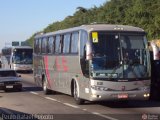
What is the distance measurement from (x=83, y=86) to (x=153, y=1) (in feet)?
116

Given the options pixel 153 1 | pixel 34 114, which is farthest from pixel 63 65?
pixel 153 1

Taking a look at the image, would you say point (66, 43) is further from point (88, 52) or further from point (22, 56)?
point (22, 56)

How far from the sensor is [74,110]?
61.9 feet

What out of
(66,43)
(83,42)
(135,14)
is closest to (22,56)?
(135,14)

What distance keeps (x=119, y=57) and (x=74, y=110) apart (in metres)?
2.58

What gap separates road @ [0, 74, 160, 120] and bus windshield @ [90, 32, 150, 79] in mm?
1327

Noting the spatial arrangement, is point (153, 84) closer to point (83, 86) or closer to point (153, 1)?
point (83, 86)

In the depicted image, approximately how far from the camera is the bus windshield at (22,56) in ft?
188

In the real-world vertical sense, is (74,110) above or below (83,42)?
below

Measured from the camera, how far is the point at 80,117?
1661 centimetres

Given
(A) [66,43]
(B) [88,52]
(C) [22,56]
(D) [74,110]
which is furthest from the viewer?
(C) [22,56]

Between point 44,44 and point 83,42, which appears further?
point 44,44

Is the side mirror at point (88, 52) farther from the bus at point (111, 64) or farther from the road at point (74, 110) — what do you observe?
the road at point (74, 110)

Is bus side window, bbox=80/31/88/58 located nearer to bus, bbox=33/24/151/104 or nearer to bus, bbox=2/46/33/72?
bus, bbox=33/24/151/104
